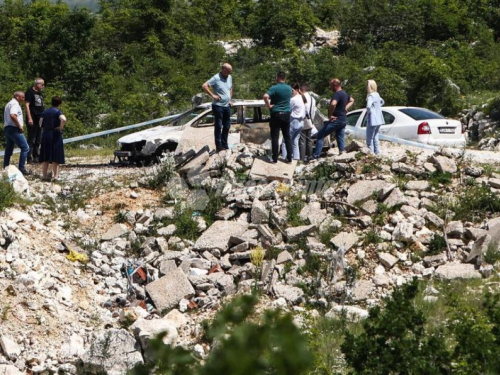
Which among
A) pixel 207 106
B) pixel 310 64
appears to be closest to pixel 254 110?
pixel 207 106

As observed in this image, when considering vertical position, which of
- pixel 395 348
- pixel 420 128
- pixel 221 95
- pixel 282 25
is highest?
pixel 221 95

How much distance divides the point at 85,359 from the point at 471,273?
4882 millimetres

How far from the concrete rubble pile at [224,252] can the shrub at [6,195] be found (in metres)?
0.27

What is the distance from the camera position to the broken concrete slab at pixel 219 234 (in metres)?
10.9

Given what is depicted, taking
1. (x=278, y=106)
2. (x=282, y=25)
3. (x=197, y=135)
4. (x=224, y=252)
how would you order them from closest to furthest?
1. (x=224, y=252)
2. (x=278, y=106)
3. (x=197, y=135)
4. (x=282, y=25)

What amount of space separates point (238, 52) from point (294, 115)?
16.5 metres

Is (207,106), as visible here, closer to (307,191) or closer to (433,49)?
(307,191)

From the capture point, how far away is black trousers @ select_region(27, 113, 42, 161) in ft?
48.0

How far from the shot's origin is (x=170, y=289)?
980cm

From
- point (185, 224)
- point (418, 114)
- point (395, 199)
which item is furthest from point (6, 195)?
point (418, 114)

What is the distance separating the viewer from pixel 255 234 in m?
11.0

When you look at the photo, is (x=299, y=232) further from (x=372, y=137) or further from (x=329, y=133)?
(x=372, y=137)

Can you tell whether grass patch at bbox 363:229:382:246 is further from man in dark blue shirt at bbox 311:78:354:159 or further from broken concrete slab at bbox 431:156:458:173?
man in dark blue shirt at bbox 311:78:354:159

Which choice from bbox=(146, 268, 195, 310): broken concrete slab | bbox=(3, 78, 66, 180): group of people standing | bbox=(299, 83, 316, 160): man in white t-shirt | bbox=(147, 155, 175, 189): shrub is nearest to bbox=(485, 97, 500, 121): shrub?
bbox=(299, 83, 316, 160): man in white t-shirt
